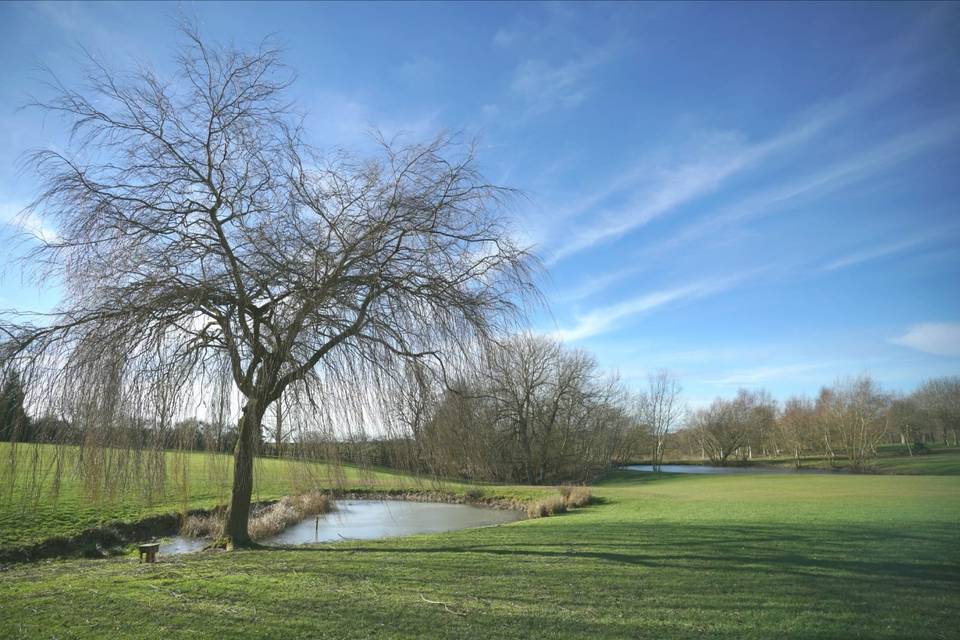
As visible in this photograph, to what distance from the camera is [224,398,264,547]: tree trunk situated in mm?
5457

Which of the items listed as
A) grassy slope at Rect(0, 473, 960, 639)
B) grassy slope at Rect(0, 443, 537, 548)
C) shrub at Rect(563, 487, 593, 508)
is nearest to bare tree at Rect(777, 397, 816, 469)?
shrub at Rect(563, 487, 593, 508)

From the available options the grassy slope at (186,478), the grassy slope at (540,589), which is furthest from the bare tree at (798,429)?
the grassy slope at (186,478)

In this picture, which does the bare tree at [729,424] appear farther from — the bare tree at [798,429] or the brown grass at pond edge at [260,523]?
the brown grass at pond edge at [260,523]

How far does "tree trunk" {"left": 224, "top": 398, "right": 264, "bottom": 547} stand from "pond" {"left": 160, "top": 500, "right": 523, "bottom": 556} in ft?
4.29

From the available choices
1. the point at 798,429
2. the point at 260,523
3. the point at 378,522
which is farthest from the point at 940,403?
the point at 260,523

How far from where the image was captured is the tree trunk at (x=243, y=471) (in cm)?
546

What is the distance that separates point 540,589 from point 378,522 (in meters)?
9.88

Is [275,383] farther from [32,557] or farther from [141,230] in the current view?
[32,557]

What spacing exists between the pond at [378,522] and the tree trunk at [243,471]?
1.31 metres

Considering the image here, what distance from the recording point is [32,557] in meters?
9.38

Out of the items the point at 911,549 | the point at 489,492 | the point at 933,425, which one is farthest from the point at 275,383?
the point at 933,425

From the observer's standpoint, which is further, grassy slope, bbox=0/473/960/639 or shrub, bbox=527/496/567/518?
shrub, bbox=527/496/567/518

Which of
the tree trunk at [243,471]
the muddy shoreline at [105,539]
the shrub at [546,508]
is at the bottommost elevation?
the shrub at [546,508]

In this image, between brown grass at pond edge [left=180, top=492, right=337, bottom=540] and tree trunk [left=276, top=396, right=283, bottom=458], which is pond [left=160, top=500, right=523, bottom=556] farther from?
tree trunk [left=276, top=396, right=283, bottom=458]
